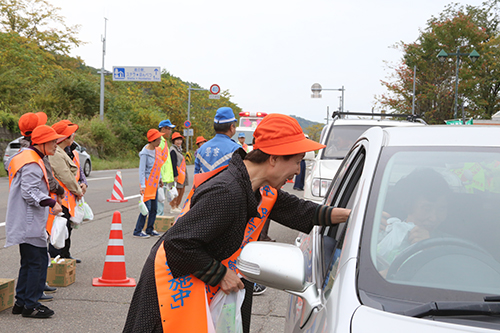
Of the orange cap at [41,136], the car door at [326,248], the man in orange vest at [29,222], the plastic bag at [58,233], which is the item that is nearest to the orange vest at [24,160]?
the man in orange vest at [29,222]

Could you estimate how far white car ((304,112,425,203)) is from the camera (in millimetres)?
7742

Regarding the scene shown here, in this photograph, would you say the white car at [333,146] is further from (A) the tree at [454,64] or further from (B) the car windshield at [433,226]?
(A) the tree at [454,64]

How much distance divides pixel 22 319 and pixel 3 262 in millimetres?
2296

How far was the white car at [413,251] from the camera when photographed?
149cm

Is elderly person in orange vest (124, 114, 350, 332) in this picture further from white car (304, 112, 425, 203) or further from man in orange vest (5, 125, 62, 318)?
white car (304, 112, 425, 203)

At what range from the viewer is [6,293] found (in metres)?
4.93

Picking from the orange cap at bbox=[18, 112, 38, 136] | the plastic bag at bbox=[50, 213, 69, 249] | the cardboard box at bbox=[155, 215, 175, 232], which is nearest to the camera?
the orange cap at bbox=[18, 112, 38, 136]

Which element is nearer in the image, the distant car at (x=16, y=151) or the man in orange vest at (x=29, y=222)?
the man in orange vest at (x=29, y=222)

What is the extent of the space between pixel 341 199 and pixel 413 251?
3.64 feet

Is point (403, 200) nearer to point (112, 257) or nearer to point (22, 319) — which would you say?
point (22, 319)

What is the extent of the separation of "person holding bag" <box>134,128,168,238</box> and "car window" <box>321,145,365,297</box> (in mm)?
5815

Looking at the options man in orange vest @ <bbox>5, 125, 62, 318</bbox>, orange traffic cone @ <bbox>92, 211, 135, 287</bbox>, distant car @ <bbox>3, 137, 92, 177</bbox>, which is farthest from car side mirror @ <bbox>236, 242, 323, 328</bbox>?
distant car @ <bbox>3, 137, 92, 177</bbox>

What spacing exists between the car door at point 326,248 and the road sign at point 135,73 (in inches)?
1358

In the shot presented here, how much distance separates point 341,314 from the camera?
1501 millimetres
